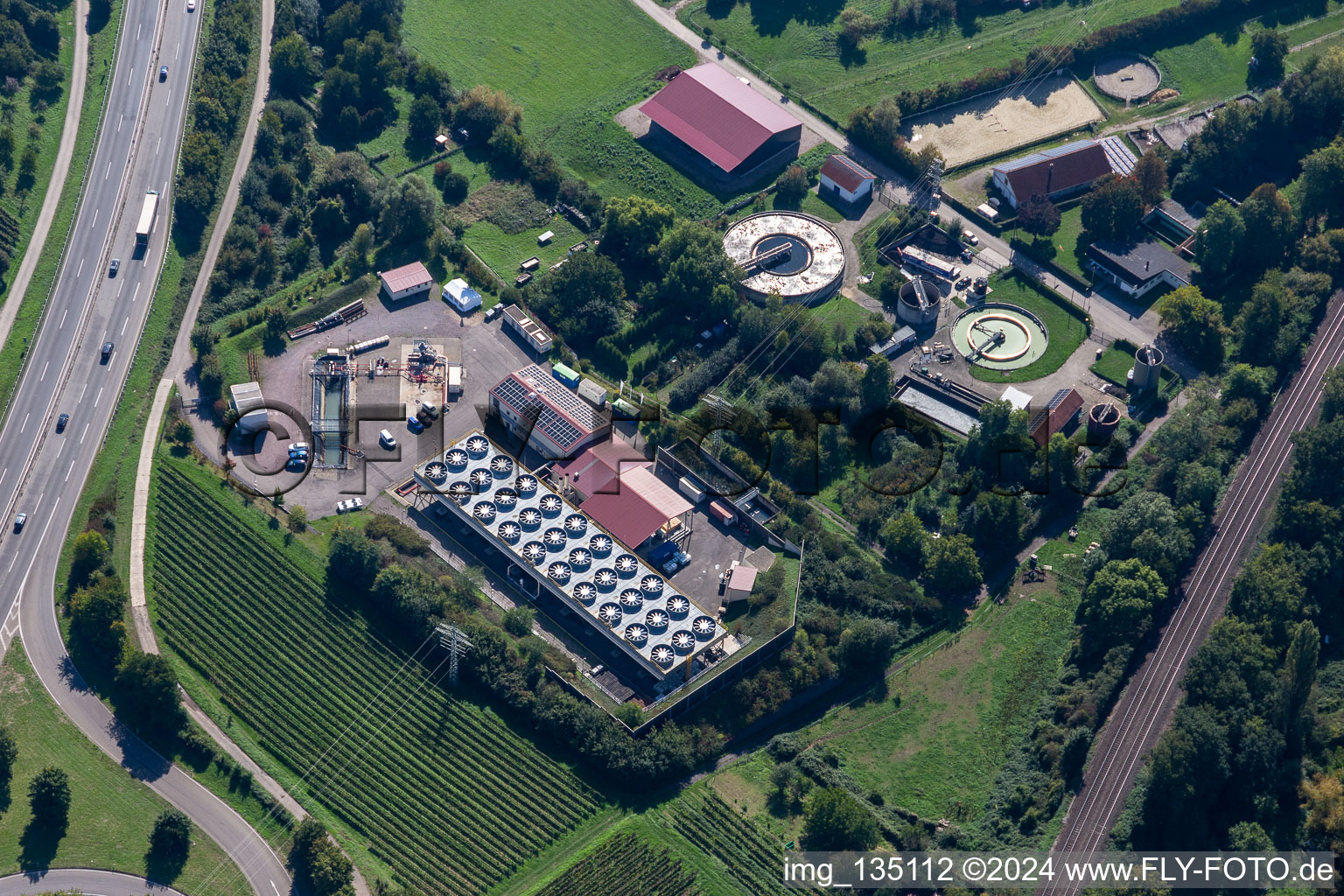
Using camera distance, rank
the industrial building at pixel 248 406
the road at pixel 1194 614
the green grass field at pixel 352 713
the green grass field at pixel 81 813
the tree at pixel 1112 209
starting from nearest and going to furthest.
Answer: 1. the green grass field at pixel 81 813
2. the green grass field at pixel 352 713
3. the road at pixel 1194 614
4. the industrial building at pixel 248 406
5. the tree at pixel 1112 209

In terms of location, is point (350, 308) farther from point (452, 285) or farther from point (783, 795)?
point (783, 795)

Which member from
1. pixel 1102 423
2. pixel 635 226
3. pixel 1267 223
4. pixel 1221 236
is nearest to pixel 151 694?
pixel 635 226

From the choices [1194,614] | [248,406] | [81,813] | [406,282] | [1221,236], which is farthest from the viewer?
[1221,236]

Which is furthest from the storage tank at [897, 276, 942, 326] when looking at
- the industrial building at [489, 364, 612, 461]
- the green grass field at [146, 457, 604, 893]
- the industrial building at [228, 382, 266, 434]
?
the industrial building at [228, 382, 266, 434]

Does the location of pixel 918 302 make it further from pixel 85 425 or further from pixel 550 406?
pixel 85 425

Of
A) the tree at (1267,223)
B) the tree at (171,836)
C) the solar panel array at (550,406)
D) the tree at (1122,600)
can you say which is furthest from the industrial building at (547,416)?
the tree at (1267,223)

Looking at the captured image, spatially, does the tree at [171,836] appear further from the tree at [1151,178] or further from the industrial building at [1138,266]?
the tree at [1151,178]

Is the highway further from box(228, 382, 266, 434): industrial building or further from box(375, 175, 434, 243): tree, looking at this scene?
box(375, 175, 434, 243): tree
